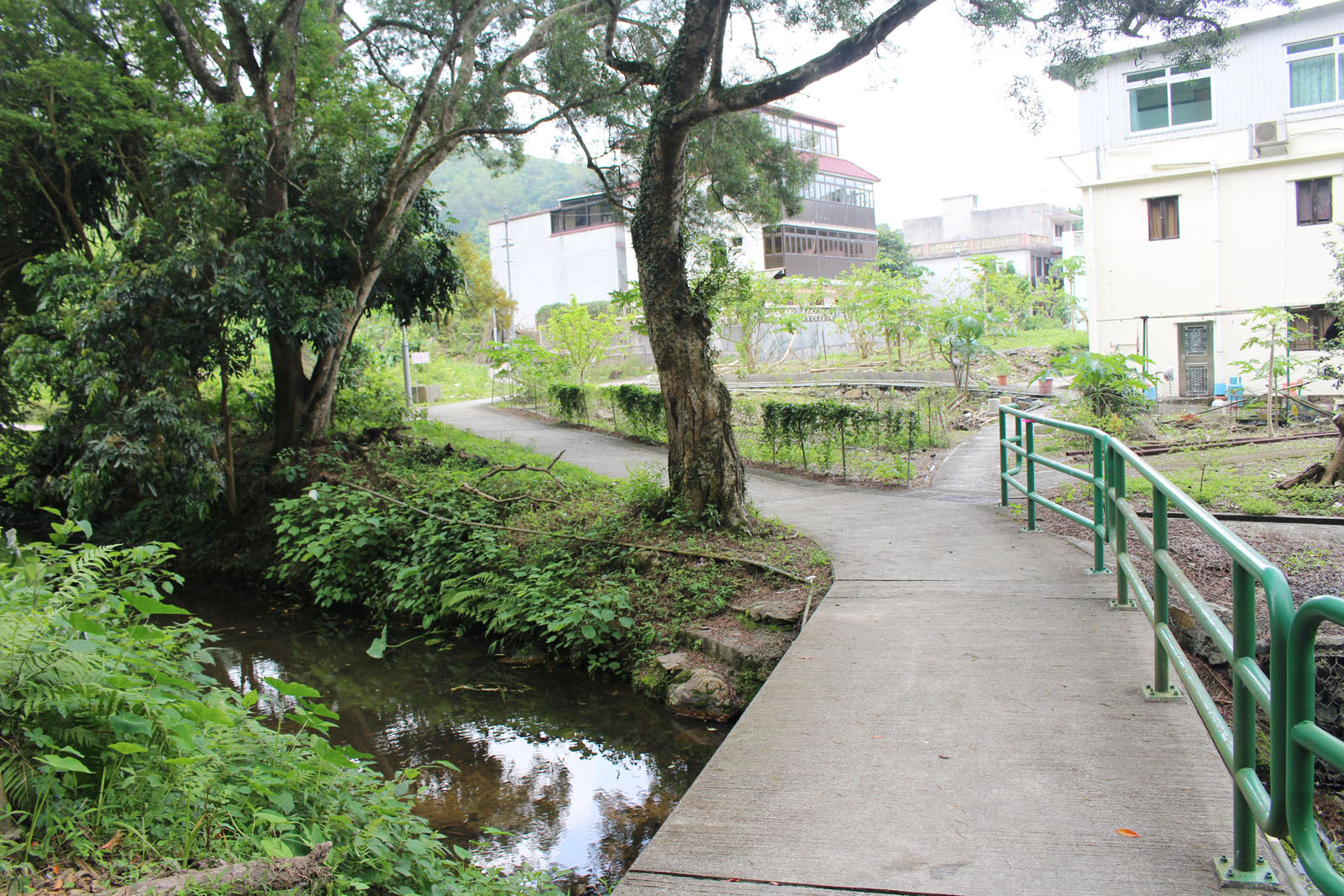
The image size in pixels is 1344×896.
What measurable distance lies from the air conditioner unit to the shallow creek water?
21.6m

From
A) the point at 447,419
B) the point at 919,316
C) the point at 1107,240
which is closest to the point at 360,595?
the point at 447,419

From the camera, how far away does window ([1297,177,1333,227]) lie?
67.8ft

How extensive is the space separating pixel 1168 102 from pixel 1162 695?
23.0 meters

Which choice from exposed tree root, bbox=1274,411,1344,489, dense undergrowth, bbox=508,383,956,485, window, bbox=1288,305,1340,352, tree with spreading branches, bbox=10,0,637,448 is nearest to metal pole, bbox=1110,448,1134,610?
exposed tree root, bbox=1274,411,1344,489

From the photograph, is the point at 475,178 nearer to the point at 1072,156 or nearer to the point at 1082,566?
the point at 1072,156

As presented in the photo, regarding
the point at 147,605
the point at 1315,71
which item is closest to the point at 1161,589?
the point at 147,605

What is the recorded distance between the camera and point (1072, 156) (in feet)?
74.9

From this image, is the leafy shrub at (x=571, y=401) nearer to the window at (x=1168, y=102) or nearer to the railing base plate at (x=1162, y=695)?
the window at (x=1168, y=102)

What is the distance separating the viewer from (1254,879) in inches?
103

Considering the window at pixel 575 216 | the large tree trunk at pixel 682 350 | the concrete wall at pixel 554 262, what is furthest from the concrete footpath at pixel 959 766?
the window at pixel 575 216

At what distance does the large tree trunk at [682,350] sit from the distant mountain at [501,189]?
60.4 metres

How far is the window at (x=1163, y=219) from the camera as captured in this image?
22.0m

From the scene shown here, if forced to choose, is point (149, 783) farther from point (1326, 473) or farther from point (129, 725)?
point (1326, 473)

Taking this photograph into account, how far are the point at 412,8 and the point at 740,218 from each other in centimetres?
607
